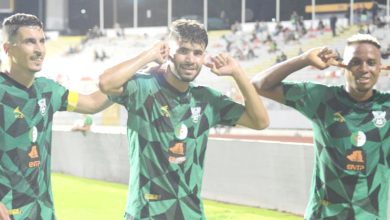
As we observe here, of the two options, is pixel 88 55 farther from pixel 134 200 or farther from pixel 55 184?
pixel 134 200

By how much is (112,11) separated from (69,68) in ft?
8.81

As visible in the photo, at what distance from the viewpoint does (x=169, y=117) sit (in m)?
3.16

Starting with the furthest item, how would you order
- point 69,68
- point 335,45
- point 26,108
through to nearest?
point 69,68 < point 335,45 < point 26,108

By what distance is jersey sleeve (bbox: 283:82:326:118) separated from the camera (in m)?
3.32

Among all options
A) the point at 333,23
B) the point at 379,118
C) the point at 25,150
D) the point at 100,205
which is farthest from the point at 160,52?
the point at 333,23

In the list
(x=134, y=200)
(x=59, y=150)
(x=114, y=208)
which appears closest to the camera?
(x=134, y=200)

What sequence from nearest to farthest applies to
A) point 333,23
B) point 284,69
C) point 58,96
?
point 284,69 → point 58,96 → point 333,23

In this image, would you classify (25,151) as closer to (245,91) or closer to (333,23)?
(245,91)

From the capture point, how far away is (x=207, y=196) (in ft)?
26.7

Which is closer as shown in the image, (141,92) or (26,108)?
(141,92)

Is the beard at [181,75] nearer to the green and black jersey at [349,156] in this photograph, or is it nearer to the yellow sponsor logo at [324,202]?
the green and black jersey at [349,156]

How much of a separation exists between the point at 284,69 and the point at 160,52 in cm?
70

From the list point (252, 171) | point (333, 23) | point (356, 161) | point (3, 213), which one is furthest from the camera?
point (333, 23)

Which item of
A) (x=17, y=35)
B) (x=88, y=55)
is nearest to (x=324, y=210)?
(x=17, y=35)
